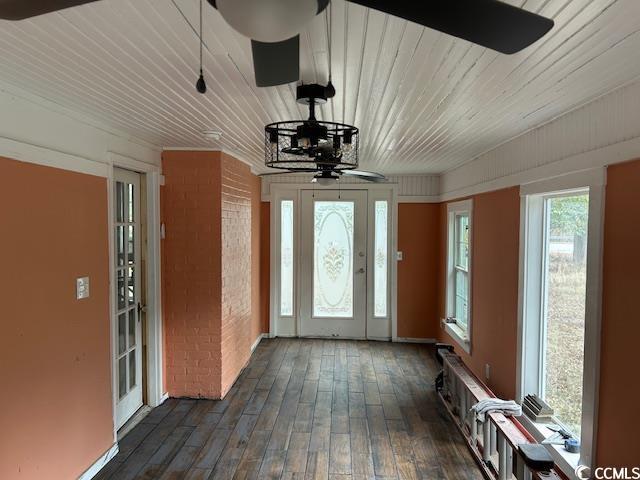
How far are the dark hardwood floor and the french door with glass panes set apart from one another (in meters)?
0.28

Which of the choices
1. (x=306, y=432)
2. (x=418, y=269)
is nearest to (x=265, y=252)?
(x=418, y=269)

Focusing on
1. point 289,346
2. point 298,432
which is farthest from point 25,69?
point 289,346

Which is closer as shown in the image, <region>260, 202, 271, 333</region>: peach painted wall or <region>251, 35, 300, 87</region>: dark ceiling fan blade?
<region>251, 35, 300, 87</region>: dark ceiling fan blade

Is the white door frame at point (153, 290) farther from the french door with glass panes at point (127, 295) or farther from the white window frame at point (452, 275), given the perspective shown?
the white window frame at point (452, 275)

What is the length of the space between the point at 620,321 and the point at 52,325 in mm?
2874

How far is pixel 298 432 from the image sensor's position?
3090 millimetres

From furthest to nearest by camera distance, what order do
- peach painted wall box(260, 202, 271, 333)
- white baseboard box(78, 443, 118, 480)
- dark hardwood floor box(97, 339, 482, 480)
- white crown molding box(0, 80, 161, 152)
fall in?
peach painted wall box(260, 202, 271, 333)
dark hardwood floor box(97, 339, 482, 480)
white baseboard box(78, 443, 118, 480)
white crown molding box(0, 80, 161, 152)

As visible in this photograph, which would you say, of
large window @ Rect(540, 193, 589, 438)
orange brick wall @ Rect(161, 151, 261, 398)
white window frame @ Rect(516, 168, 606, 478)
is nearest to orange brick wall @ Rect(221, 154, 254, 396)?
orange brick wall @ Rect(161, 151, 261, 398)

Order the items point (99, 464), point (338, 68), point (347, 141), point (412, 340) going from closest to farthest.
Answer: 1. point (338, 68)
2. point (347, 141)
3. point (99, 464)
4. point (412, 340)

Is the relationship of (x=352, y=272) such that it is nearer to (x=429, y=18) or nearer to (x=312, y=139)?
(x=312, y=139)

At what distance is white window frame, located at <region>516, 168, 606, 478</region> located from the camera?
6.52ft

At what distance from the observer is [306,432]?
122 inches

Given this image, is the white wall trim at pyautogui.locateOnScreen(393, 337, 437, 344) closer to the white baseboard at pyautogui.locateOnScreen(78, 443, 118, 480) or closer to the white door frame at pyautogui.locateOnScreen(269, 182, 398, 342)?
the white door frame at pyautogui.locateOnScreen(269, 182, 398, 342)

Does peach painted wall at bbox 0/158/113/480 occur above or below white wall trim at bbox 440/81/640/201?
below
